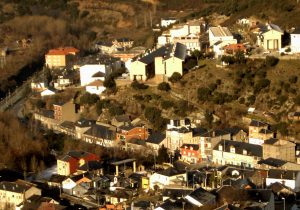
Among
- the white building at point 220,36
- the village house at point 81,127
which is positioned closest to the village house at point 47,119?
the village house at point 81,127

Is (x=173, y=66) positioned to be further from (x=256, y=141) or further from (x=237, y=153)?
(x=237, y=153)

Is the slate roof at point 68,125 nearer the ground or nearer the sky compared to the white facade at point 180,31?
nearer the ground

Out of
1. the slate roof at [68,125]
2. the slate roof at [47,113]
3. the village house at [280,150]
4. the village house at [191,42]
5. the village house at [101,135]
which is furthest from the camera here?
the village house at [191,42]

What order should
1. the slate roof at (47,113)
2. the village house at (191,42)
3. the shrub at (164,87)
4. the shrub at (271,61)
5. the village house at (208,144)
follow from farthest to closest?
the village house at (191,42)
the slate roof at (47,113)
the shrub at (164,87)
the shrub at (271,61)
the village house at (208,144)

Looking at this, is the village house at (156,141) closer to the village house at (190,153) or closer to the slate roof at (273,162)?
the village house at (190,153)

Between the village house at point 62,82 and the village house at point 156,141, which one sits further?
the village house at point 62,82

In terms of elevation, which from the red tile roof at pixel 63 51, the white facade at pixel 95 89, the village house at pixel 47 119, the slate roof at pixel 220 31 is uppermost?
the slate roof at pixel 220 31

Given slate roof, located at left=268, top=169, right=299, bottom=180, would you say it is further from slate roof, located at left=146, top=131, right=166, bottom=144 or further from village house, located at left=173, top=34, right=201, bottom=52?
village house, located at left=173, top=34, right=201, bottom=52

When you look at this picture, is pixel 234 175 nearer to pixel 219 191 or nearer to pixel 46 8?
pixel 219 191

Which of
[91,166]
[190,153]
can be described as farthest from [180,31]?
[91,166]
